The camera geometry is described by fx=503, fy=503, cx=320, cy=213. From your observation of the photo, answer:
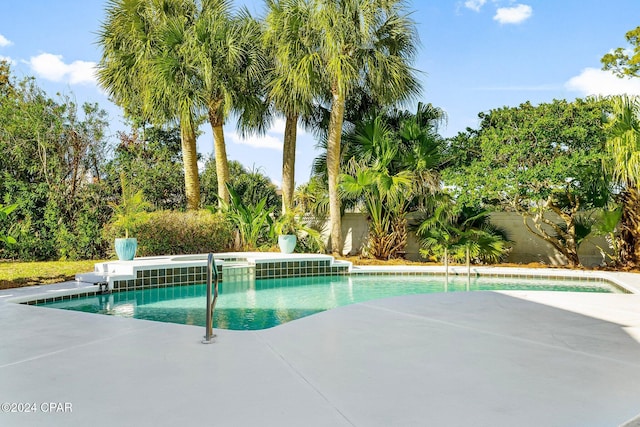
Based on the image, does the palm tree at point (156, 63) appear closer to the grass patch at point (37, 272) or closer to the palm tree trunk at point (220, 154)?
the palm tree trunk at point (220, 154)

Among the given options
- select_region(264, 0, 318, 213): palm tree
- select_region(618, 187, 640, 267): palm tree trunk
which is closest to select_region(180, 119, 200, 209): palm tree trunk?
select_region(264, 0, 318, 213): palm tree

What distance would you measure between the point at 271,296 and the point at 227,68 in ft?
24.1

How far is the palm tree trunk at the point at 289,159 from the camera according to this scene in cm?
1415

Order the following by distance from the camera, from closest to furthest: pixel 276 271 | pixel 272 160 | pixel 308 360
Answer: pixel 308 360 → pixel 276 271 → pixel 272 160

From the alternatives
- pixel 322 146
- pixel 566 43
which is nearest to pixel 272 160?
pixel 322 146

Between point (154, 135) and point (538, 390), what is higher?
point (154, 135)

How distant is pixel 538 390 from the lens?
2955mm

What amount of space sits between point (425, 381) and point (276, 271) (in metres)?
7.57

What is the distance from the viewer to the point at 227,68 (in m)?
13.1

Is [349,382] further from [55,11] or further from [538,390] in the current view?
[55,11]

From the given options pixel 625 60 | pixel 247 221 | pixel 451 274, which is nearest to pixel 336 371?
pixel 451 274

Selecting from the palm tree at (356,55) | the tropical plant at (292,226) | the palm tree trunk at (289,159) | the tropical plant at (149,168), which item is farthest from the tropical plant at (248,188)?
the palm tree at (356,55)

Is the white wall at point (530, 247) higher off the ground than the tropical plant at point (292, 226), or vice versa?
the tropical plant at point (292, 226)

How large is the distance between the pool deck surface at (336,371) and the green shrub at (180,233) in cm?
622
